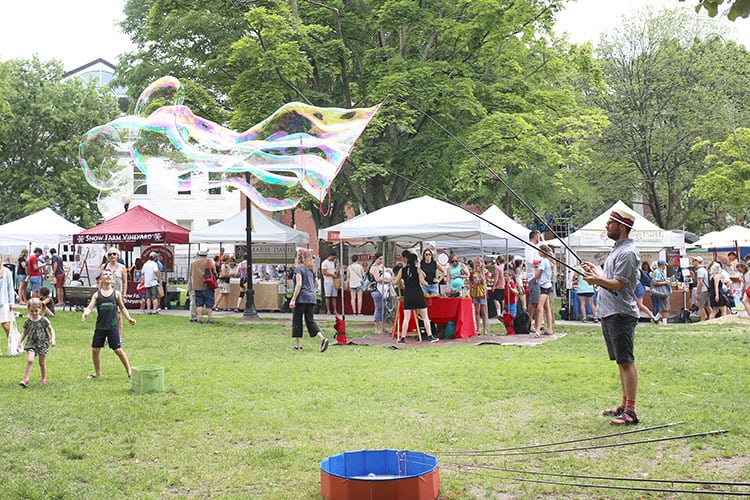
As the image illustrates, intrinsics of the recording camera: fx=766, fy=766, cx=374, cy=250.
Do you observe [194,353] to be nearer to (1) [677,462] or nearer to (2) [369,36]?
(1) [677,462]

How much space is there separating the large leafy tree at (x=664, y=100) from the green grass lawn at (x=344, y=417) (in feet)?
80.3

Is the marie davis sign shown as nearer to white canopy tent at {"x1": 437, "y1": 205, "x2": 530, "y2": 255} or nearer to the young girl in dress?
white canopy tent at {"x1": 437, "y1": 205, "x2": 530, "y2": 255}

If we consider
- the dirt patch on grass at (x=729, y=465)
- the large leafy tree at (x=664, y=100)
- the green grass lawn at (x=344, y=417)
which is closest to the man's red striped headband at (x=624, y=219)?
the green grass lawn at (x=344, y=417)

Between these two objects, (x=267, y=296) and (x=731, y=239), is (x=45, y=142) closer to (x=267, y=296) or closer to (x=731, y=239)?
(x=267, y=296)

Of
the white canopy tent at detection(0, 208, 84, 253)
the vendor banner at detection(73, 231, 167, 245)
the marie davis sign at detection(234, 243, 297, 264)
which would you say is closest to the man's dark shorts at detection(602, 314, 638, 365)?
the vendor banner at detection(73, 231, 167, 245)

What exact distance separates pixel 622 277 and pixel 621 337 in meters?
0.57

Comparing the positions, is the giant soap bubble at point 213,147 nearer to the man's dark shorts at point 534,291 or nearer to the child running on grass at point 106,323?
the child running on grass at point 106,323

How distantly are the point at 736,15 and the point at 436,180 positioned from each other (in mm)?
18336

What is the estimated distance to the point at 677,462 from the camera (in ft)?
18.8

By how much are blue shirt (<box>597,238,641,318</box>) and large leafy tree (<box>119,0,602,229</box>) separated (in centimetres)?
1168

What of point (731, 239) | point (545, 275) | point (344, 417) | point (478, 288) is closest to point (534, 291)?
point (545, 275)

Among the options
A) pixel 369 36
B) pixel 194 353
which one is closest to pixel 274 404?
pixel 194 353

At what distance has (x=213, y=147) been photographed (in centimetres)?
1143

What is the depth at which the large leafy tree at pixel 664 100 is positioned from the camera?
34688mm
